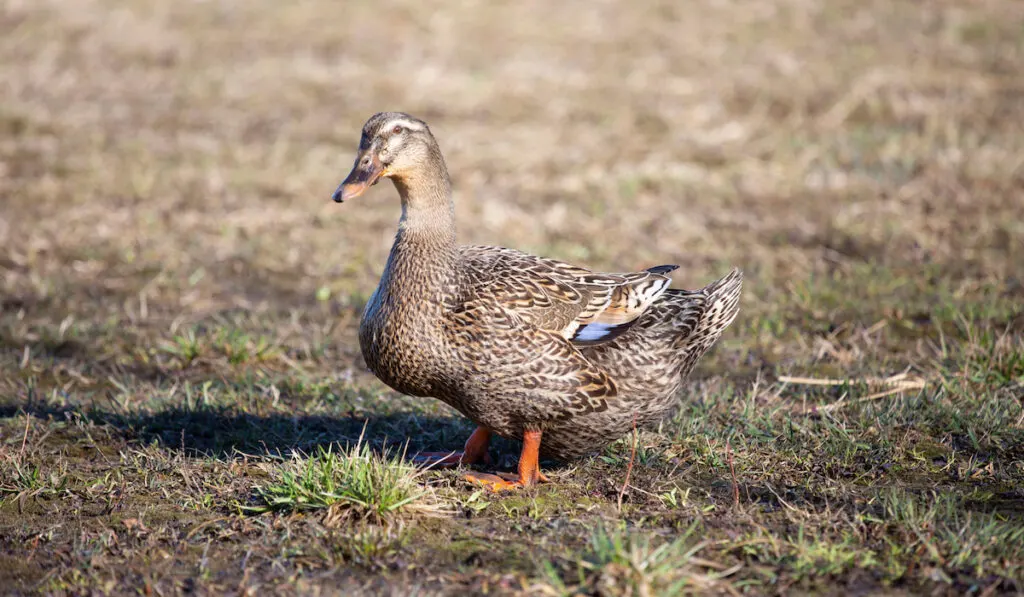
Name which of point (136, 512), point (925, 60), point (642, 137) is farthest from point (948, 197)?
point (136, 512)

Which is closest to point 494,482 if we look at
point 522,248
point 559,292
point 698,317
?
point 559,292

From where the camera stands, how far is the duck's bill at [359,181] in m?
4.30

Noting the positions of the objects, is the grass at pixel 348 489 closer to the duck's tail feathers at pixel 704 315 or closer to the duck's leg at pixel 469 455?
the duck's leg at pixel 469 455

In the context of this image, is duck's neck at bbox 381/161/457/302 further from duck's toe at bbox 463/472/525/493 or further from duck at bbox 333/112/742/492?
duck's toe at bbox 463/472/525/493

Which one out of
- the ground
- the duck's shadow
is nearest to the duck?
the ground

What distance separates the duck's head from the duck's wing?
46 centimetres

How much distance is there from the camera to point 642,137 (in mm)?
10664

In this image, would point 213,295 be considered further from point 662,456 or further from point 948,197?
point 948,197

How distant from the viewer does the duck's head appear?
4422mm

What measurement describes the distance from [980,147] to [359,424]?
6931 mm

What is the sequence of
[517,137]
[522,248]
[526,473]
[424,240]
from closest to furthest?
[526,473] < [424,240] < [522,248] < [517,137]

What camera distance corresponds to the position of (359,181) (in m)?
4.37

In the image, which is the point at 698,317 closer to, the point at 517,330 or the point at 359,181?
the point at 517,330

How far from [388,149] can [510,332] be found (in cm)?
92
